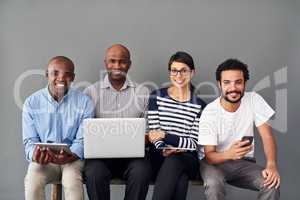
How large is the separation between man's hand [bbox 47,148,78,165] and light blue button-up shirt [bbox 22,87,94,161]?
0.14 metres

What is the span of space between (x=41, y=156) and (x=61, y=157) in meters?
0.13

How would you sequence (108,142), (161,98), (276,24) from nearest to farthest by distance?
1. (108,142)
2. (161,98)
3. (276,24)

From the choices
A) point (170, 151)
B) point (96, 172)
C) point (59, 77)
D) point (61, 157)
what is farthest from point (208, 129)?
point (59, 77)

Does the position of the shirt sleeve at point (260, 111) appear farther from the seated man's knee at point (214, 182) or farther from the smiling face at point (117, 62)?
the smiling face at point (117, 62)

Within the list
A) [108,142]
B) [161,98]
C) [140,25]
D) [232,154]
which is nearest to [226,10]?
[140,25]

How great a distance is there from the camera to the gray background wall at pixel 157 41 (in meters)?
3.43

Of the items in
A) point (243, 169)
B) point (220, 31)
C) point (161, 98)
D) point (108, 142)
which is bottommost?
point (243, 169)

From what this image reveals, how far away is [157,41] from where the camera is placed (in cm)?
347

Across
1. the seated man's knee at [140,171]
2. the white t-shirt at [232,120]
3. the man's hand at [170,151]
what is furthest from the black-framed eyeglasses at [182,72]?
the seated man's knee at [140,171]

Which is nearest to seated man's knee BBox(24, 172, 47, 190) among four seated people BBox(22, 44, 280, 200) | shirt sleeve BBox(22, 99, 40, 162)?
four seated people BBox(22, 44, 280, 200)

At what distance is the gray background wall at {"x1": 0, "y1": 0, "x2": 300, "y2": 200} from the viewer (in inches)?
135
